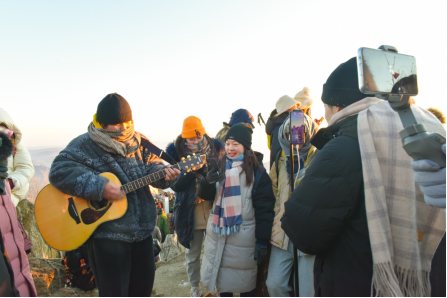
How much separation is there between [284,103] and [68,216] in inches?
106

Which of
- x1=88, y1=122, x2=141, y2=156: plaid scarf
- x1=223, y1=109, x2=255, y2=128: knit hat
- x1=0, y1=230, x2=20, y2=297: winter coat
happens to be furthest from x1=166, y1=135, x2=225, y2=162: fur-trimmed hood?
x1=0, y1=230, x2=20, y2=297: winter coat

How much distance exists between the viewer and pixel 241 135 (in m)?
3.15

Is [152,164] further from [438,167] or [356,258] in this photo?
[438,167]

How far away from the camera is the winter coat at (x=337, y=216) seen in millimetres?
1366

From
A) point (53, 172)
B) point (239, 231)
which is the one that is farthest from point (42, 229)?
point (239, 231)

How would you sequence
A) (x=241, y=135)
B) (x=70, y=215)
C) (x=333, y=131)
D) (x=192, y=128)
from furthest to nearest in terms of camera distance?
(x=192, y=128)
(x=241, y=135)
(x=70, y=215)
(x=333, y=131)

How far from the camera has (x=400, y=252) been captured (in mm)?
1355

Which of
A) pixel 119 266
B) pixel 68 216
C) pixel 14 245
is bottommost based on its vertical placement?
pixel 119 266

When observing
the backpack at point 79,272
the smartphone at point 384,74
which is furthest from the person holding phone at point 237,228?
the backpack at point 79,272

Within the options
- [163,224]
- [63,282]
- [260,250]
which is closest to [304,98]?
[260,250]

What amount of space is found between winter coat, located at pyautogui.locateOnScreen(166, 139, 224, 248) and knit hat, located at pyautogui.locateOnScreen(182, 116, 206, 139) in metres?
0.49

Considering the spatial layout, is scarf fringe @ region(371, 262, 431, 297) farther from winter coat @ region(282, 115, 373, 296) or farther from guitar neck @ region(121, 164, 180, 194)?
guitar neck @ region(121, 164, 180, 194)

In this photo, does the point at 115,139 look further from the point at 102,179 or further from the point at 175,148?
the point at 175,148

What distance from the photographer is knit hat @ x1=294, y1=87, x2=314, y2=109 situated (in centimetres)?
465
